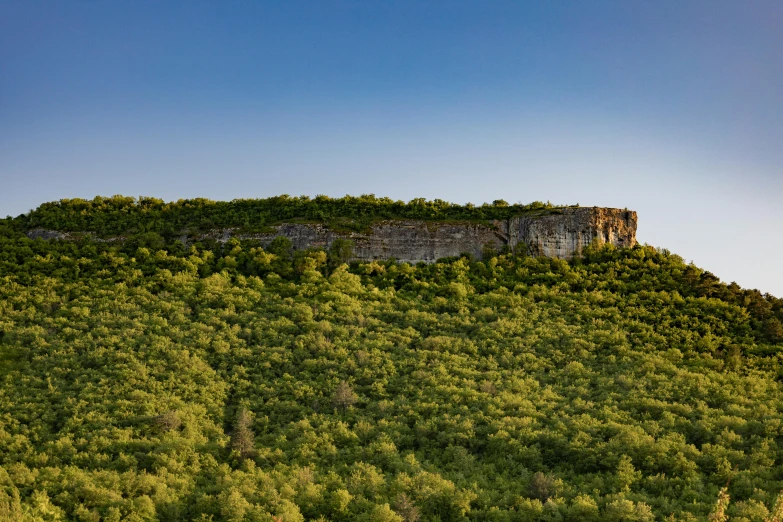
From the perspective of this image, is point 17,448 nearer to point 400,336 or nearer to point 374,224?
point 400,336

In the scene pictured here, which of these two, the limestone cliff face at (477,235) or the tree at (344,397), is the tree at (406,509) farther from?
the limestone cliff face at (477,235)

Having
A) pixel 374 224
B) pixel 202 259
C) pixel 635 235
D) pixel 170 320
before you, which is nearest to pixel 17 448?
pixel 170 320

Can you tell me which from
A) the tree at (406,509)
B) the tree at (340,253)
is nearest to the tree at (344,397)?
the tree at (406,509)

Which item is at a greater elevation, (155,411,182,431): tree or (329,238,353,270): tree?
(329,238,353,270): tree

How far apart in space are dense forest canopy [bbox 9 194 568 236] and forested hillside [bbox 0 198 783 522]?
0.76m

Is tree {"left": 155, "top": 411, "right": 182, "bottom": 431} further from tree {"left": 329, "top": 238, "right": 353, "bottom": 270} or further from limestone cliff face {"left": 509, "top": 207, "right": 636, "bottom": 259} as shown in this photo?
limestone cliff face {"left": 509, "top": 207, "right": 636, "bottom": 259}

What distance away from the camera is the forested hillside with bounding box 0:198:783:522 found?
18250mm

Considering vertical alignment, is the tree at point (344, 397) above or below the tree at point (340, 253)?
below

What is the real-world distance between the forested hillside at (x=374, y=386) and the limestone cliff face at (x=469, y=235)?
1.10 meters

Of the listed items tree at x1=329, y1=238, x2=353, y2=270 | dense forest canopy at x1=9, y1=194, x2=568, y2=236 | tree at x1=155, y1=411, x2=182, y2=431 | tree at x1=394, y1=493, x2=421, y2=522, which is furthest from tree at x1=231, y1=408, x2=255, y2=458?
dense forest canopy at x1=9, y1=194, x2=568, y2=236

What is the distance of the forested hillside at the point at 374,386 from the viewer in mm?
18250

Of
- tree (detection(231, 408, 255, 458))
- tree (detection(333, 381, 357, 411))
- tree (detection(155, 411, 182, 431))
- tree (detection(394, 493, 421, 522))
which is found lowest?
tree (detection(394, 493, 421, 522))

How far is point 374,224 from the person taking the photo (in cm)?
3978

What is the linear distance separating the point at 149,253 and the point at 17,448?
1800 centimetres
